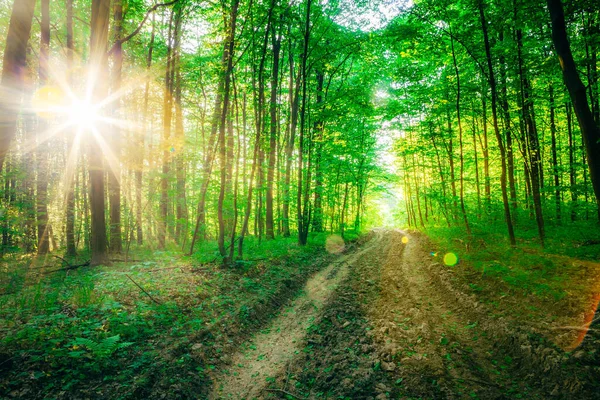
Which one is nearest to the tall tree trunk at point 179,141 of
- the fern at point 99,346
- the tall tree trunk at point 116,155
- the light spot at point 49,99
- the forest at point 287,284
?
the forest at point 287,284

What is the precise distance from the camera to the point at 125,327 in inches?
202

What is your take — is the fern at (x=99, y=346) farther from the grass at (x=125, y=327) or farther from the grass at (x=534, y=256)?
the grass at (x=534, y=256)

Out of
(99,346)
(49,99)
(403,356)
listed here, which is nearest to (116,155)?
(49,99)

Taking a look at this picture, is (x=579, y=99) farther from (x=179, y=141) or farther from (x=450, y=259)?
(x=179, y=141)

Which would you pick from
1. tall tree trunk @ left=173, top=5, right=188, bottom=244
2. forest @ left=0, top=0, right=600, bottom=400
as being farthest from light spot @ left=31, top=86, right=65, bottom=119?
tall tree trunk @ left=173, top=5, right=188, bottom=244

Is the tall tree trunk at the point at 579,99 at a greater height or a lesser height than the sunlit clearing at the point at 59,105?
lesser

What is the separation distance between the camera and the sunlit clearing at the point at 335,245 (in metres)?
16.8

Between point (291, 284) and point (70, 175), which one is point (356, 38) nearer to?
point (291, 284)

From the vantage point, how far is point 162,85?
17609 millimetres

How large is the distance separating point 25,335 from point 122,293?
7.97 feet

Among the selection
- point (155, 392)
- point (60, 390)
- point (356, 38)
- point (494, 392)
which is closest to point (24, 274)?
point (60, 390)

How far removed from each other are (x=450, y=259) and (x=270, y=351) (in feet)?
28.2

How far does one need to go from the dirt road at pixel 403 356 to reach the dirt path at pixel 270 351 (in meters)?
0.02

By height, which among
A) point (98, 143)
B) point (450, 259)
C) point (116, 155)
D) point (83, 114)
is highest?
point (83, 114)
